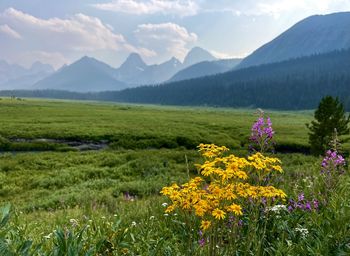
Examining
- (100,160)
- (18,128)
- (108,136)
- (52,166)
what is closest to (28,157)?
(52,166)

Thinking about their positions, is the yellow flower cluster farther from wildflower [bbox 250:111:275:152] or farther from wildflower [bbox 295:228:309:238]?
wildflower [bbox 295:228:309:238]

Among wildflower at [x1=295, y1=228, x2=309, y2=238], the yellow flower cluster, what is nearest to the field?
wildflower at [x1=295, y1=228, x2=309, y2=238]

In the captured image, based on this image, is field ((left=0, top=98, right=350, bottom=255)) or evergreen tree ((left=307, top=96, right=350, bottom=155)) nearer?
field ((left=0, top=98, right=350, bottom=255))

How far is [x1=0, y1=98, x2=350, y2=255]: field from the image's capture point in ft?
16.1

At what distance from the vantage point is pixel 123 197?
15336mm

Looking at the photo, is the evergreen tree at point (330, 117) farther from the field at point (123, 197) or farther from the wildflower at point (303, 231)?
the wildflower at point (303, 231)

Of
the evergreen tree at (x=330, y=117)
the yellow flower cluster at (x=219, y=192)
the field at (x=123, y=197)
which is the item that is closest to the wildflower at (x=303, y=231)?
the field at (x=123, y=197)

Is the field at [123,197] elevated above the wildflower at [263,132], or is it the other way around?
the wildflower at [263,132]

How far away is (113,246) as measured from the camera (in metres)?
4.93

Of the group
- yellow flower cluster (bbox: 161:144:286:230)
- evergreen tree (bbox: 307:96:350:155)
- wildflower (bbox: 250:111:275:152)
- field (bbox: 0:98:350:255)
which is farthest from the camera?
evergreen tree (bbox: 307:96:350:155)

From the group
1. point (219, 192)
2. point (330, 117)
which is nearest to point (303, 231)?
point (219, 192)

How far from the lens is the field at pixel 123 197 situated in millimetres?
4898

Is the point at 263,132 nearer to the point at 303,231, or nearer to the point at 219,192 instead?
the point at 303,231

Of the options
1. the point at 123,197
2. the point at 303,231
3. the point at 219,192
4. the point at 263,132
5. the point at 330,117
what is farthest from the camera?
the point at 330,117
